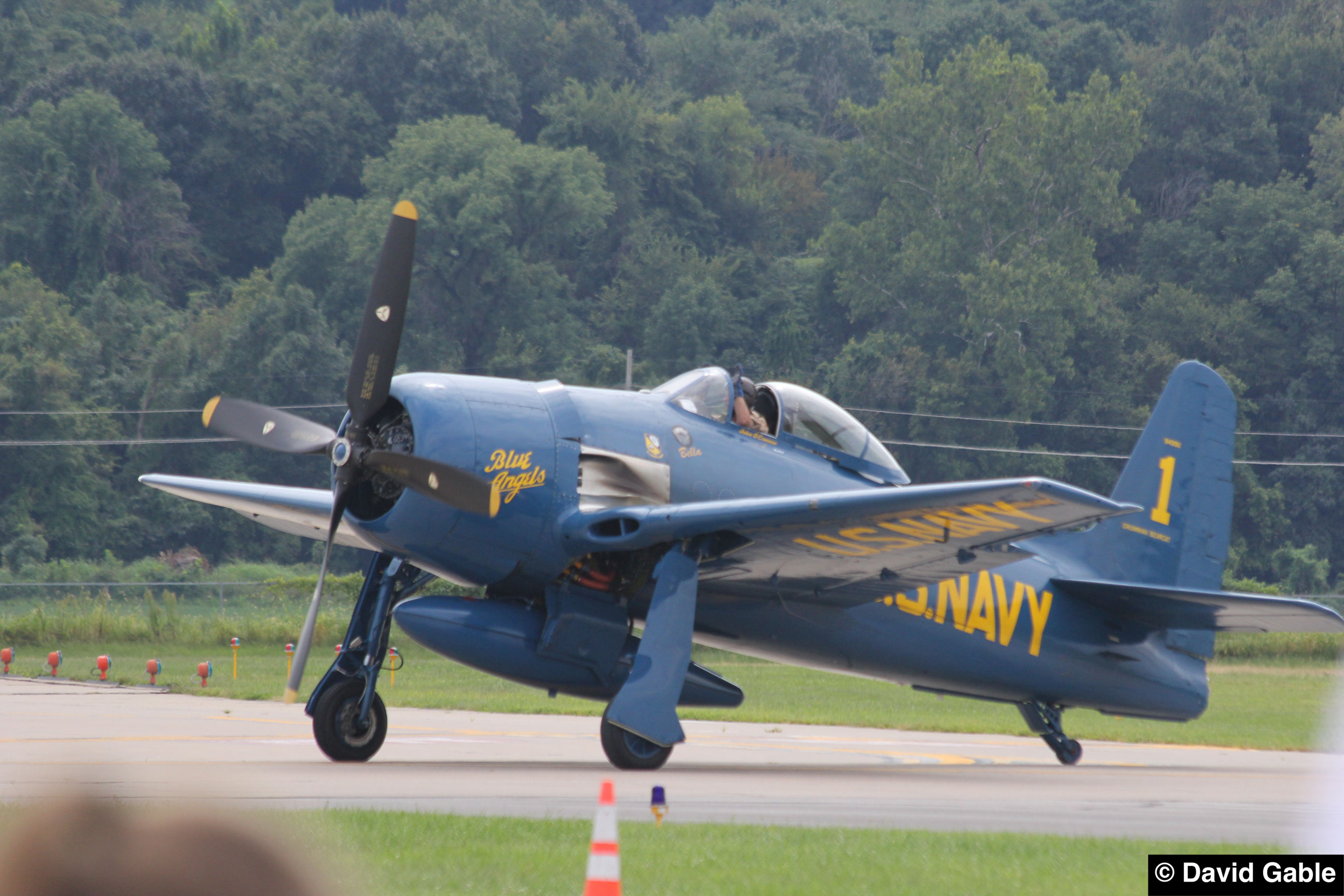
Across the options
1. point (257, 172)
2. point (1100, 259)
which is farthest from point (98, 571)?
point (1100, 259)

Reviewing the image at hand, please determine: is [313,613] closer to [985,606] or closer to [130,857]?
[985,606]

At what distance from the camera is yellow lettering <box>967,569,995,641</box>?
523 inches

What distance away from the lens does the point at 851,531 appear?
11.1 meters

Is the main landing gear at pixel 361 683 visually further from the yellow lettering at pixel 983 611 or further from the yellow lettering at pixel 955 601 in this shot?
the yellow lettering at pixel 983 611

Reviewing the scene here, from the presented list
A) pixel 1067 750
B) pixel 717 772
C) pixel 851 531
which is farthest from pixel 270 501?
pixel 1067 750

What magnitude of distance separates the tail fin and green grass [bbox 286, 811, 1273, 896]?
6.78 meters

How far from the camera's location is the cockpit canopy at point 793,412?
12281 millimetres

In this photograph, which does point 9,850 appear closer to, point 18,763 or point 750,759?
point 18,763

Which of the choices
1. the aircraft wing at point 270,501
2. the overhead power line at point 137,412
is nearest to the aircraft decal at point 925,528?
the aircraft wing at point 270,501

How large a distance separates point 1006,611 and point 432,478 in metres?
5.58

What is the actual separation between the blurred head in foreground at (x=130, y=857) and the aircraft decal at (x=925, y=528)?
879cm

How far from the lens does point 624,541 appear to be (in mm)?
11203

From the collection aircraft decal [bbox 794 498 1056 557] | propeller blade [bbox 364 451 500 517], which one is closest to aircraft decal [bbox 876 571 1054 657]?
aircraft decal [bbox 794 498 1056 557]

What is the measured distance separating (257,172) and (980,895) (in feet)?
263
